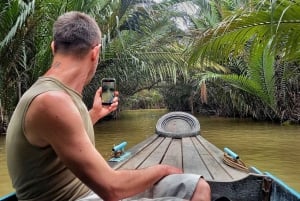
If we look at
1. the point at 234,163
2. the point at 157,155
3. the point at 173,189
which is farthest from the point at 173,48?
the point at 173,189

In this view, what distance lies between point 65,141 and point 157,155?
3176 millimetres

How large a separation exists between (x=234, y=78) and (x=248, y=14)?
902 centimetres

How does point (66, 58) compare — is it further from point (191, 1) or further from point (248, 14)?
point (191, 1)

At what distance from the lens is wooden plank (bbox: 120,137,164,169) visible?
4.07 metres

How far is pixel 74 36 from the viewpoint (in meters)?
1.67

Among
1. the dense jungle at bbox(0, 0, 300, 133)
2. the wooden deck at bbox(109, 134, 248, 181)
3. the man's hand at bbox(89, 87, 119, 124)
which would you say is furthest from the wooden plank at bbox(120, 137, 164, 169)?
the man's hand at bbox(89, 87, 119, 124)

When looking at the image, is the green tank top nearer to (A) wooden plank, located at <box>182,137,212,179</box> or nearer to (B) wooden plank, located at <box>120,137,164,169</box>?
(A) wooden plank, located at <box>182,137,212,179</box>

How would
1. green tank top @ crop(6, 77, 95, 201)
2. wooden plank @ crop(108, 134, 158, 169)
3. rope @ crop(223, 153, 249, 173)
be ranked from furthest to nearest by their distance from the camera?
wooden plank @ crop(108, 134, 158, 169) < rope @ crop(223, 153, 249, 173) < green tank top @ crop(6, 77, 95, 201)

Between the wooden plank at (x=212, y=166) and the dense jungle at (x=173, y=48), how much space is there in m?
1.36

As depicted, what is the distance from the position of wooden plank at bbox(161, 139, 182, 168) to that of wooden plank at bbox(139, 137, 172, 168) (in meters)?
0.06

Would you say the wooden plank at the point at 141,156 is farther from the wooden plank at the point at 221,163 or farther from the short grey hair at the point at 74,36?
the short grey hair at the point at 74,36

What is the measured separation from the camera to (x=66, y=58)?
1.70 meters

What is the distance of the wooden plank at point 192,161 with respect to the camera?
3.70 metres

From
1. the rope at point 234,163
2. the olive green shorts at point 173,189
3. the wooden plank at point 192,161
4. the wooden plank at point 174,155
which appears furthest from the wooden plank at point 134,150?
the olive green shorts at point 173,189
